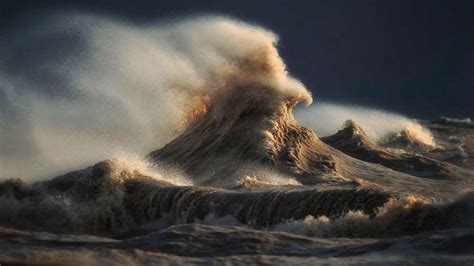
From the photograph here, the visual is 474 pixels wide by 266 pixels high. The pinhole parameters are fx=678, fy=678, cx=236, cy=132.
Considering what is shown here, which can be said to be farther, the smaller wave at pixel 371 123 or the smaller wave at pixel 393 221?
the smaller wave at pixel 371 123

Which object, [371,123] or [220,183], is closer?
[220,183]

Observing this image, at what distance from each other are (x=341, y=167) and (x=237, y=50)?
4.26m

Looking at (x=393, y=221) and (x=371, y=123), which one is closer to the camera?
(x=393, y=221)

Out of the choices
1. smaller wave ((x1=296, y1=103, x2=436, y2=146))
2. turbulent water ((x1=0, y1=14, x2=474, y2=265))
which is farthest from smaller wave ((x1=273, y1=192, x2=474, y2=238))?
smaller wave ((x1=296, y1=103, x2=436, y2=146))

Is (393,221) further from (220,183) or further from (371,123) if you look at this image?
(371,123)

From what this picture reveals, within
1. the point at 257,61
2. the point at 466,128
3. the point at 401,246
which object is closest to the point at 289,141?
the point at 257,61

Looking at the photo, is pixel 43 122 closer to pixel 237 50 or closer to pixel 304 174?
pixel 237 50

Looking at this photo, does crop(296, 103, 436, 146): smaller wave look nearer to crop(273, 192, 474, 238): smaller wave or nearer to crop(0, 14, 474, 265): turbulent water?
crop(0, 14, 474, 265): turbulent water

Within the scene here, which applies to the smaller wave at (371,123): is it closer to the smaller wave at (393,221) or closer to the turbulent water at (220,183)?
the turbulent water at (220,183)

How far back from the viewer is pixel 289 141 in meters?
14.8

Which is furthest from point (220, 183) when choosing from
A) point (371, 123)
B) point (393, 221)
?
point (371, 123)

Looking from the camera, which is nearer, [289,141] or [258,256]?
[258,256]

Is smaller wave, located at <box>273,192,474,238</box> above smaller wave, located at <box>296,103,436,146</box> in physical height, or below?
below

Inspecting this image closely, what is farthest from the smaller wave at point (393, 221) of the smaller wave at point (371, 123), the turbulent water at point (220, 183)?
the smaller wave at point (371, 123)
